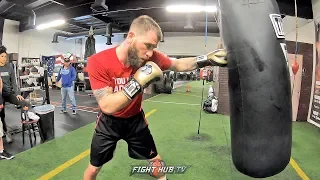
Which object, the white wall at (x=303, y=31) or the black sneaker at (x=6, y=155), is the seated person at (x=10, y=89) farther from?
the white wall at (x=303, y=31)

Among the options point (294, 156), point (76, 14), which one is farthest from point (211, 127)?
point (76, 14)

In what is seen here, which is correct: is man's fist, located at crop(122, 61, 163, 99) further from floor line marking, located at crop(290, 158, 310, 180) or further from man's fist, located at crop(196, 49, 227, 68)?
floor line marking, located at crop(290, 158, 310, 180)

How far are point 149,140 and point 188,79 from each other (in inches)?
931

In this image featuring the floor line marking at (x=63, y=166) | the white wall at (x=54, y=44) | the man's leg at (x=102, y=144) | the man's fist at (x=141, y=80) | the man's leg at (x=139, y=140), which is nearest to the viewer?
the man's fist at (x=141, y=80)

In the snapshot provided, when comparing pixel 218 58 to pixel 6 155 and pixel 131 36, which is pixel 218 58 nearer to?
pixel 131 36

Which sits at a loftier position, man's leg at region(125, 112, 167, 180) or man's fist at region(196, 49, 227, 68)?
man's fist at region(196, 49, 227, 68)

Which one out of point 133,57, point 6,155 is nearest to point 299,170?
point 133,57

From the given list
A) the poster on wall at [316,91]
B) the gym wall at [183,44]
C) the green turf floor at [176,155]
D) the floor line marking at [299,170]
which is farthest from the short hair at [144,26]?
the gym wall at [183,44]

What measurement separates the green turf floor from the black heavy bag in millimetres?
1737

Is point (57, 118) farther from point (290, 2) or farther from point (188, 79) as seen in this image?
point (188, 79)

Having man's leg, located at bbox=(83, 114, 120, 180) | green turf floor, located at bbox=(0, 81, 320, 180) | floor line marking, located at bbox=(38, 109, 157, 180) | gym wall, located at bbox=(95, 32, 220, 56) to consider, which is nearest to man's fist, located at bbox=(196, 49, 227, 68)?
man's leg, located at bbox=(83, 114, 120, 180)

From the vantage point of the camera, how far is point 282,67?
137 centimetres

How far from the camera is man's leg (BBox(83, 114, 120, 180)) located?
2.10 metres

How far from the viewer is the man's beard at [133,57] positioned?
5.80 ft
